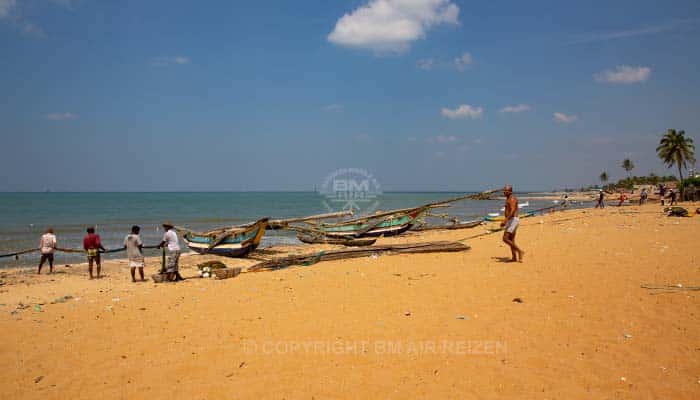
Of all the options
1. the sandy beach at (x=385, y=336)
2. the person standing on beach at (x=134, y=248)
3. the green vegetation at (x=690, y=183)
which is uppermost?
the green vegetation at (x=690, y=183)

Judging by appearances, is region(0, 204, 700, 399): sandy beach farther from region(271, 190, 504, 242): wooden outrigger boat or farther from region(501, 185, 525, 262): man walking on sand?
region(271, 190, 504, 242): wooden outrigger boat

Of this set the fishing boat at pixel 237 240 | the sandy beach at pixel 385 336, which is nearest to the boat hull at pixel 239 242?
the fishing boat at pixel 237 240

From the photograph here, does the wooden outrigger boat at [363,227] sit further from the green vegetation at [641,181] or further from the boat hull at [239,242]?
the green vegetation at [641,181]

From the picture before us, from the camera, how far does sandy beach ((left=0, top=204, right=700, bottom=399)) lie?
4.43m

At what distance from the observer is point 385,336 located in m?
5.67

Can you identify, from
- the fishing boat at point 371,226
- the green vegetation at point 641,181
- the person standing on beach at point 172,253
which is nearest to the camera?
the person standing on beach at point 172,253

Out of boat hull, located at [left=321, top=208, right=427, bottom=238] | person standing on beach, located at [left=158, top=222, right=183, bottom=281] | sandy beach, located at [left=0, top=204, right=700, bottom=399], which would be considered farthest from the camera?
boat hull, located at [left=321, top=208, right=427, bottom=238]

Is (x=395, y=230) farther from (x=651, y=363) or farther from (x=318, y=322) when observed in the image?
(x=651, y=363)

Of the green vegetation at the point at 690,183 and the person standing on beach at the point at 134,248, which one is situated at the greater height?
the green vegetation at the point at 690,183

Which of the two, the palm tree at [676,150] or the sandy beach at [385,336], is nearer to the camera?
the sandy beach at [385,336]

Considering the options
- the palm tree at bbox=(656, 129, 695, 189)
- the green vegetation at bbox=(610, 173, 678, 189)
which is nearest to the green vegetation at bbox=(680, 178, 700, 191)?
the palm tree at bbox=(656, 129, 695, 189)

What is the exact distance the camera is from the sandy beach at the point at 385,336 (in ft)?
14.5
